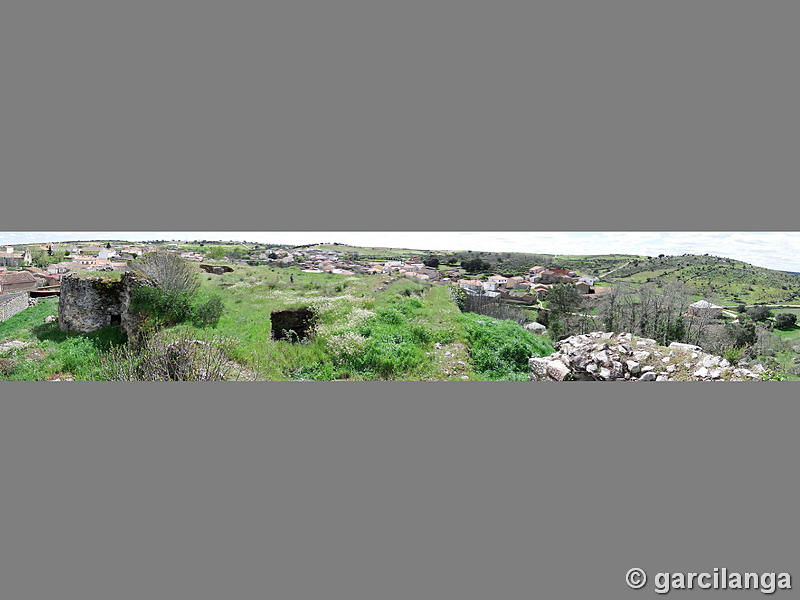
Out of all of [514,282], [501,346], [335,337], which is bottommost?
[501,346]

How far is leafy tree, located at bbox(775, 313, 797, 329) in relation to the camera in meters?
6.78

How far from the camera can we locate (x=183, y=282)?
7.91 m

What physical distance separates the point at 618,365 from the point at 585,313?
1057mm

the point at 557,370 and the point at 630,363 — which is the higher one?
the point at 630,363

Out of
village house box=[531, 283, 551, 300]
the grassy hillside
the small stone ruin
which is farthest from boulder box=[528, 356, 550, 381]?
the small stone ruin

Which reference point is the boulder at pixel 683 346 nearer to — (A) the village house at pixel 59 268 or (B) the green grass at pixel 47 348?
(B) the green grass at pixel 47 348

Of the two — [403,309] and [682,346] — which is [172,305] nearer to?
[403,309]

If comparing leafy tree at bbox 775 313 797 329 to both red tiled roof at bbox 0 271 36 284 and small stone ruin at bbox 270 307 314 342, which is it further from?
red tiled roof at bbox 0 271 36 284

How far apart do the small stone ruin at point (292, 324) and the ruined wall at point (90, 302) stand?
2.90 m

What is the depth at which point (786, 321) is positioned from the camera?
6.80 meters

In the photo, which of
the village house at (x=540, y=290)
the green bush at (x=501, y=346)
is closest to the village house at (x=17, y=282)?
the green bush at (x=501, y=346)

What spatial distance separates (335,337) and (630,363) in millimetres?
4860

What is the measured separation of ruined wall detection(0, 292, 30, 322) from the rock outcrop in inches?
365

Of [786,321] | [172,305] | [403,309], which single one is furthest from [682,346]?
[172,305]
